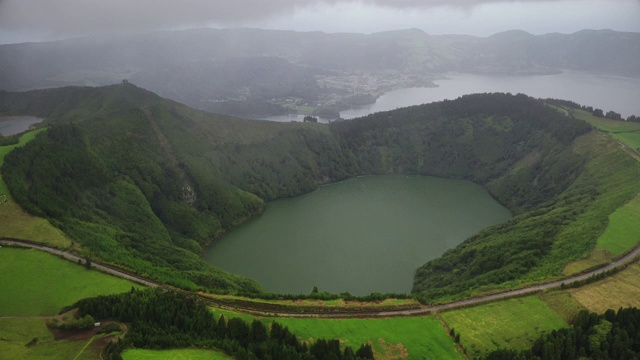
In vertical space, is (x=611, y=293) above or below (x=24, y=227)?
below

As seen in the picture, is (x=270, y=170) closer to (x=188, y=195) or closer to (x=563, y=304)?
(x=188, y=195)

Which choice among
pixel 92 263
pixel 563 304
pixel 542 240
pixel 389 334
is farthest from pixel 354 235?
pixel 92 263

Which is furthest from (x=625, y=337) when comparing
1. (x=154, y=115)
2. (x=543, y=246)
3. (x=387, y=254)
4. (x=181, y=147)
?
(x=154, y=115)

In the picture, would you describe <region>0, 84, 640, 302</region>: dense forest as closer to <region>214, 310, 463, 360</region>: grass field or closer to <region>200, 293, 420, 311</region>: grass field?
<region>200, 293, 420, 311</region>: grass field

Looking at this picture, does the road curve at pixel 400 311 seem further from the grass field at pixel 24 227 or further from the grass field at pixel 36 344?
the grass field at pixel 36 344

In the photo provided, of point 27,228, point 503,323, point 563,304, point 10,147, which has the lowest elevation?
point 503,323

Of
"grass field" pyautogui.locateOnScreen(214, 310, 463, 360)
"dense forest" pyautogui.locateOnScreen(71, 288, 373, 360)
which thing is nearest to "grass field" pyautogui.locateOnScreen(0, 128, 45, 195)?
"dense forest" pyautogui.locateOnScreen(71, 288, 373, 360)

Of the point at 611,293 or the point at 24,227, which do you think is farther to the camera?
the point at 24,227

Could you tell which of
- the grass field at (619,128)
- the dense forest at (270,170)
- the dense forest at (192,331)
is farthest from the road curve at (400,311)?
the grass field at (619,128)
